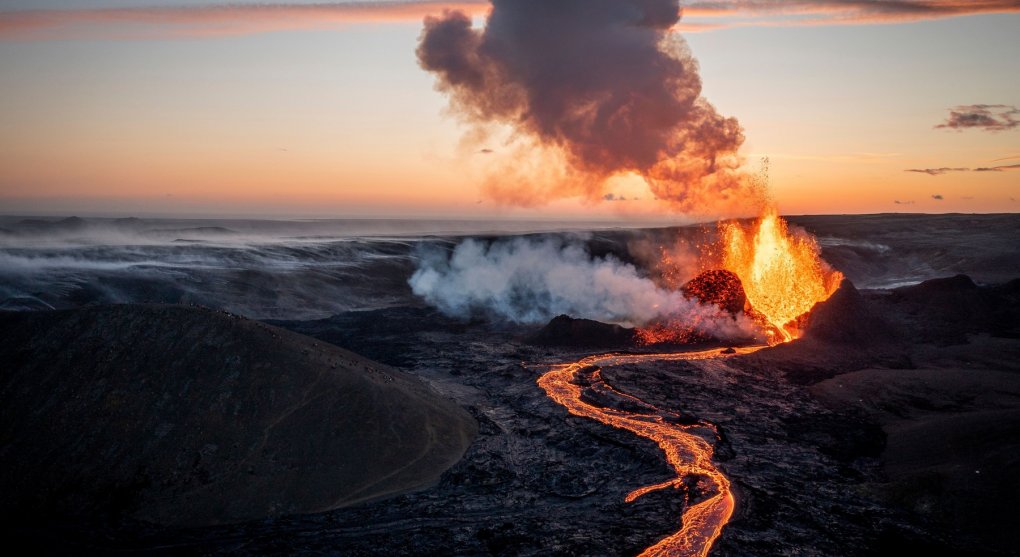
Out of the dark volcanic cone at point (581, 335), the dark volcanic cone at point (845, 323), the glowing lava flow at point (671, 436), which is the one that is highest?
the dark volcanic cone at point (845, 323)

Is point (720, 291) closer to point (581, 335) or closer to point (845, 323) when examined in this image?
point (845, 323)

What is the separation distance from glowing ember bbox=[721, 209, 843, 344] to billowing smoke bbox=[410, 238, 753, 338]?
334 cm

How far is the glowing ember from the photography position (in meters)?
41.0

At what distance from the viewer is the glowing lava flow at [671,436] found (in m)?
15.1

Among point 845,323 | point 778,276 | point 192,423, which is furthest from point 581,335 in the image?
point 192,423

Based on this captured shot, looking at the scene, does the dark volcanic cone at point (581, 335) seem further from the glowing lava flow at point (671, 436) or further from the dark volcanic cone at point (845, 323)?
the dark volcanic cone at point (845, 323)

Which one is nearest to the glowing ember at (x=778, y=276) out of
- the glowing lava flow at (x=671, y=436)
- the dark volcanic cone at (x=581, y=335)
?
the glowing lava flow at (x=671, y=436)

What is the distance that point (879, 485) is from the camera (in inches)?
709

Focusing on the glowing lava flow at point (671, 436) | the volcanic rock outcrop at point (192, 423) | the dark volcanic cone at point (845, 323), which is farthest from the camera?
the dark volcanic cone at point (845, 323)

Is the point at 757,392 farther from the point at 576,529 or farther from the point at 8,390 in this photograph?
the point at 8,390

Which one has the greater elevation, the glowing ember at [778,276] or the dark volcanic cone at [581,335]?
the glowing ember at [778,276]

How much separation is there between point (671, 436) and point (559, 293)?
1203 inches

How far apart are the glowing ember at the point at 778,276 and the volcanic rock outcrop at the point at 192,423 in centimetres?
2592

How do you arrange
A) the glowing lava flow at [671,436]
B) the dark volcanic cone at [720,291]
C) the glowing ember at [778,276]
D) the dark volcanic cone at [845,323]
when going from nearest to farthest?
the glowing lava flow at [671,436] → the dark volcanic cone at [845,323] → the glowing ember at [778,276] → the dark volcanic cone at [720,291]
